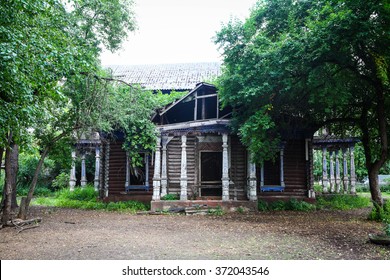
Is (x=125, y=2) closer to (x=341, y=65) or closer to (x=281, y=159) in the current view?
(x=341, y=65)

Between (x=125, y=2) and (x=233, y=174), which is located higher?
(x=125, y=2)

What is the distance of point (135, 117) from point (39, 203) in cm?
1035

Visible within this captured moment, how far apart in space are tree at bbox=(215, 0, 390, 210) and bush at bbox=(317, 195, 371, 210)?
4.36 m

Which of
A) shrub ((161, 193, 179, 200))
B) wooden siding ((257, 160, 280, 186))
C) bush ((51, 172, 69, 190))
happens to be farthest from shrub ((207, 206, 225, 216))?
bush ((51, 172, 69, 190))

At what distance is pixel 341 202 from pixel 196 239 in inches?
479

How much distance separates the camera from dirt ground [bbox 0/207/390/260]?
7.18 meters

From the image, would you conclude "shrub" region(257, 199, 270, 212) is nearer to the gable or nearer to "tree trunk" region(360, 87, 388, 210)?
the gable

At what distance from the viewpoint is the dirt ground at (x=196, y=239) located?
23.6ft

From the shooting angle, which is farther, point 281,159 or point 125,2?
point 281,159

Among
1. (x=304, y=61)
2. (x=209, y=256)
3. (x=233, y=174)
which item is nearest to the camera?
(x=209, y=256)

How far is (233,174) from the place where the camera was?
17.4 m

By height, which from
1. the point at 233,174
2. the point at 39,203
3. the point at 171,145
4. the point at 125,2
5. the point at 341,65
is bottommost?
the point at 39,203

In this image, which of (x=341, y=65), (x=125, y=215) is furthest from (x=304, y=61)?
(x=125, y=215)

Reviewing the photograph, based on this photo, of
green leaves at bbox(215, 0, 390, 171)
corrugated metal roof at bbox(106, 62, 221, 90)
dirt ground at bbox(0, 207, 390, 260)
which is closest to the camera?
dirt ground at bbox(0, 207, 390, 260)
